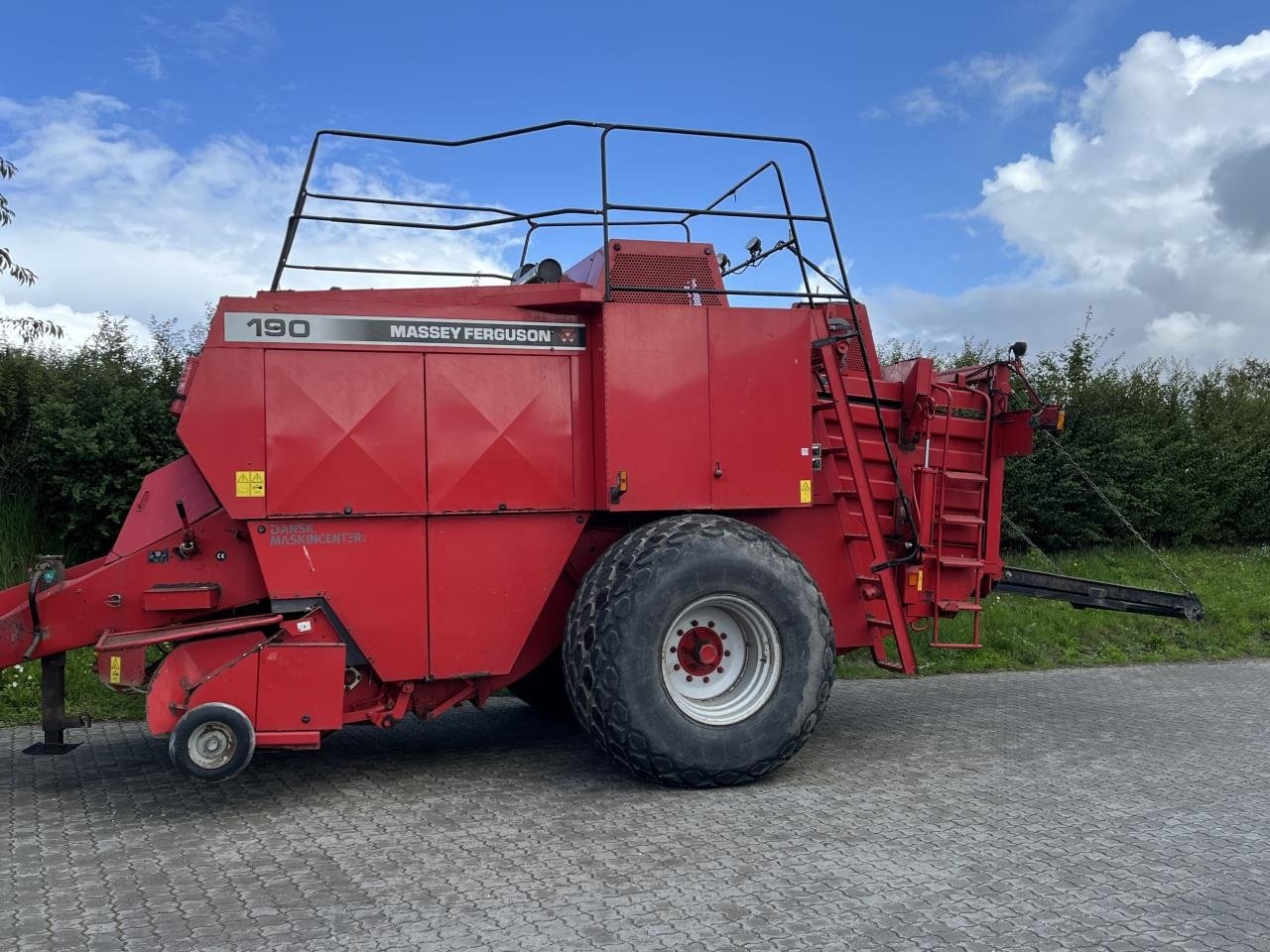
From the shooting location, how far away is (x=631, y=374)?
601cm

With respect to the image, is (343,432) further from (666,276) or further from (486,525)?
(666,276)

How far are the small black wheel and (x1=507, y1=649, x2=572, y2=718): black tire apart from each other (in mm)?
2420

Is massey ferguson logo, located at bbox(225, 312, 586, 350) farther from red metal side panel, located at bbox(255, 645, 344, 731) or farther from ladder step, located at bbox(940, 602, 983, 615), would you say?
ladder step, located at bbox(940, 602, 983, 615)

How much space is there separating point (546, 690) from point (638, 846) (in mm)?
2757

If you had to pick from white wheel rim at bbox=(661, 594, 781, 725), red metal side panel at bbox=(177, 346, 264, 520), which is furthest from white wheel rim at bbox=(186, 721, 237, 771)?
white wheel rim at bbox=(661, 594, 781, 725)

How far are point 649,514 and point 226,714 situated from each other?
2.53 m

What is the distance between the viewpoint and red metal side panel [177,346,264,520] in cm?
554

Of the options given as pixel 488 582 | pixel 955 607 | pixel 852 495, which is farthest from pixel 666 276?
pixel 955 607

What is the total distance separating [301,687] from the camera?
5.41 m

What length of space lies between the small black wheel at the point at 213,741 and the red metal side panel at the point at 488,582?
1.05 meters

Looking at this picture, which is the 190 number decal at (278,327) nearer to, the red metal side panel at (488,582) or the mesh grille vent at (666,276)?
the red metal side panel at (488,582)

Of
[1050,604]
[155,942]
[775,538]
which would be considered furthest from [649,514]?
[1050,604]

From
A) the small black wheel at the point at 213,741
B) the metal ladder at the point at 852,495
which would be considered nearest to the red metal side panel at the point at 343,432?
the small black wheel at the point at 213,741

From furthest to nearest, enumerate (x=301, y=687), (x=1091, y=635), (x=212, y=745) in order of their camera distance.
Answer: (x=1091, y=635) < (x=301, y=687) < (x=212, y=745)
